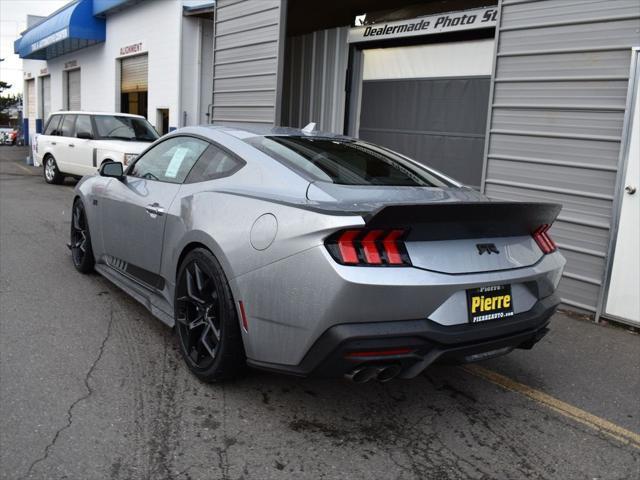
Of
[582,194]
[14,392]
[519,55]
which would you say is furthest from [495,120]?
[14,392]

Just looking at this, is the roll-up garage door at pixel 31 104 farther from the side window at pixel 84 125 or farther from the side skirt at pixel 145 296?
the side skirt at pixel 145 296

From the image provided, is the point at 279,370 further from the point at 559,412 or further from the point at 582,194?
the point at 582,194

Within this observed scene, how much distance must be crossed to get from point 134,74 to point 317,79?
9.69 metres

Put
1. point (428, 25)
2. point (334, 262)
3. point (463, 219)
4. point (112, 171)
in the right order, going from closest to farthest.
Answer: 1. point (334, 262)
2. point (463, 219)
3. point (112, 171)
4. point (428, 25)

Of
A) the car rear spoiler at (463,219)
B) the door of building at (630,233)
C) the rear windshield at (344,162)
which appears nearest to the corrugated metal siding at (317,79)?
the door of building at (630,233)

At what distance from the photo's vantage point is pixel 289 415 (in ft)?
10.5

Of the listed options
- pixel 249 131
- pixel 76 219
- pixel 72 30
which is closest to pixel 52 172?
pixel 72 30

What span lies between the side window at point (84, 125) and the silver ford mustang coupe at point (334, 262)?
9.76m

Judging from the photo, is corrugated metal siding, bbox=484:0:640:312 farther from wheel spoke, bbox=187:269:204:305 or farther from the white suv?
the white suv

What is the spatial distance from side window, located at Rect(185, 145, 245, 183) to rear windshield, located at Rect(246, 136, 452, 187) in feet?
0.56

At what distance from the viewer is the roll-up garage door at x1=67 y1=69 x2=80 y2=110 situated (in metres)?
24.4

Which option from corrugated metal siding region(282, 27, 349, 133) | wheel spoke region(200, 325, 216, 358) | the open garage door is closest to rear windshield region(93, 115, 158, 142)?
corrugated metal siding region(282, 27, 349, 133)

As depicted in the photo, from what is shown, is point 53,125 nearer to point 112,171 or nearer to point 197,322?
point 112,171

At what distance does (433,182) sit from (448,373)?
123 centimetres
